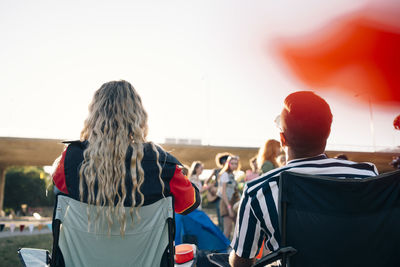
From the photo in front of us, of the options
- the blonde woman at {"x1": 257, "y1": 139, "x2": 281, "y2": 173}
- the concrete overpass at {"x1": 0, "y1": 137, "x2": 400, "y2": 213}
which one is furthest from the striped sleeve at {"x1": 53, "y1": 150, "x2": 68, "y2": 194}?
the concrete overpass at {"x1": 0, "y1": 137, "x2": 400, "y2": 213}

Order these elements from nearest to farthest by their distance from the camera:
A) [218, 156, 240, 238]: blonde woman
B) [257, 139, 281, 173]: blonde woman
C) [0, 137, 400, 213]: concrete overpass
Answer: [257, 139, 281, 173]: blonde woman < [218, 156, 240, 238]: blonde woman < [0, 137, 400, 213]: concrete overpass

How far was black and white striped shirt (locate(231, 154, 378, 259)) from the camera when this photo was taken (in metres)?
2.04

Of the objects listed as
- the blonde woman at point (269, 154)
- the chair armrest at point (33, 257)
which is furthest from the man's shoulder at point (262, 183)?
the blonde woman at point (269, 154)

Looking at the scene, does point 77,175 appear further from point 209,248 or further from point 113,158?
point 209,248

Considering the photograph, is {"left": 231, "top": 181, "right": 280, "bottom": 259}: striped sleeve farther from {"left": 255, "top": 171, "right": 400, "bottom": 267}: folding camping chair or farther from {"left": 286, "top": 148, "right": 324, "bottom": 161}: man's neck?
{"left": 286, "top": 148, "right": 324, "bottom": 161}: man's neck

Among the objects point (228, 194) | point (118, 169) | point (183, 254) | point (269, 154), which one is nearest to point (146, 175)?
point (118, 169)

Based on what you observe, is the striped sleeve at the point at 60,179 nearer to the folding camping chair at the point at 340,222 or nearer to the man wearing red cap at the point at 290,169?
the man wearing red cap at the point at 290,169

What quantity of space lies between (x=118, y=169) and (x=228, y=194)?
6.80 m

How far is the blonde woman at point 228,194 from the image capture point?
8738 millimetres

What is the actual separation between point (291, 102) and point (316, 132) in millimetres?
231

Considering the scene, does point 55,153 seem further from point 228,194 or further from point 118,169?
point 118,169

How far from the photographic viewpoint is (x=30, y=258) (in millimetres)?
2283

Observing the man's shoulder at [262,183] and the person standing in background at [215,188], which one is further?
the person standing in background at [215,188]

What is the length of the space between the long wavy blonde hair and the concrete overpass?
2356 cm
